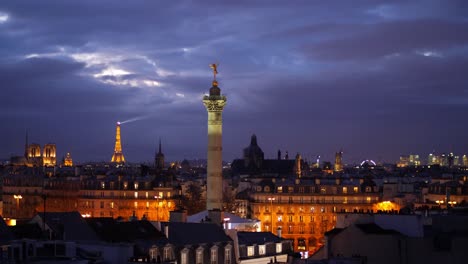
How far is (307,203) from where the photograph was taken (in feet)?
407

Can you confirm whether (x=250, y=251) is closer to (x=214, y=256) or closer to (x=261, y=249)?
(x=261, y=249)

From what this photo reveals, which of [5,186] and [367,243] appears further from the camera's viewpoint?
[5,186]

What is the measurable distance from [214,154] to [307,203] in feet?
75.8

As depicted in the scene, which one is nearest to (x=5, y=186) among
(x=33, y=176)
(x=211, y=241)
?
(x=33, y=176)

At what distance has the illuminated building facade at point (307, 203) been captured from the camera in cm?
12044

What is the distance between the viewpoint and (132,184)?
139m

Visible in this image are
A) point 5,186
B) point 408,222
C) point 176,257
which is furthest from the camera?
point 5,186

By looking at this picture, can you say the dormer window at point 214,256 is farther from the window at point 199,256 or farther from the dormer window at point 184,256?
the dormer window at point 184,256

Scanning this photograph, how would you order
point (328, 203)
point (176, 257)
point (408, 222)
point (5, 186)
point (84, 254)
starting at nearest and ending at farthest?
1. point (84, 254)
2. point (408, 222)
3. point (176, 257)
4. point (328, 203)
5. point (5, 186)

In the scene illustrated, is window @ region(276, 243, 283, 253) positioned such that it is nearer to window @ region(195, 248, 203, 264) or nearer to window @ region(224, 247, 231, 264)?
window @ region(224, 247, 231, 264)

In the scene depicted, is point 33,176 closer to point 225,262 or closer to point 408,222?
point 225,262

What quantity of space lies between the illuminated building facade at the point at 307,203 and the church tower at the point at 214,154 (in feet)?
47.9

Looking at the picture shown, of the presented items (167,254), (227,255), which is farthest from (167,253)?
(227,255)

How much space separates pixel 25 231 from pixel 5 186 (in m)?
107
